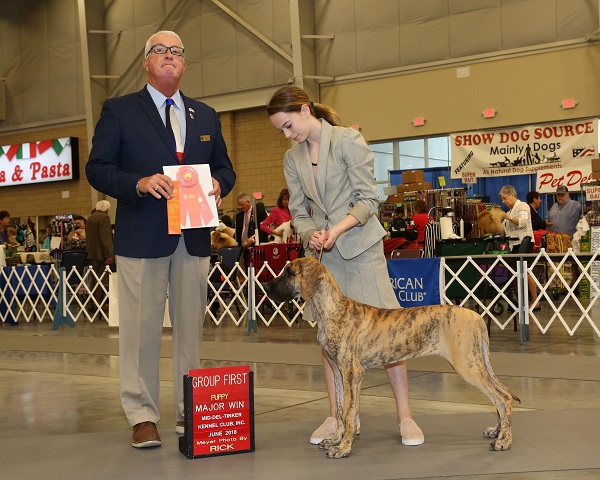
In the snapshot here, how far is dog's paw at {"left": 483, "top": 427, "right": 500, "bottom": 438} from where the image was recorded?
3.47 m

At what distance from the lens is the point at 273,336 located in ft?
27.0

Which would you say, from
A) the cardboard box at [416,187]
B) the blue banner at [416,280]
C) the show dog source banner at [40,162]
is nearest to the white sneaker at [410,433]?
the blue banner at [416,280]

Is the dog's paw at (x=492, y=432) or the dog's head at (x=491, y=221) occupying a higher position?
the dog's head at (x=491, y=221)

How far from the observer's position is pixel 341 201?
3600mm

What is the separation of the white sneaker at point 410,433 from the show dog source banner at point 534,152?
998cm

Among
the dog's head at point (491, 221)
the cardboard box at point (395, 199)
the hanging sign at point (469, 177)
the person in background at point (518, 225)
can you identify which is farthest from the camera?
the hanging sign at point (469, 177)

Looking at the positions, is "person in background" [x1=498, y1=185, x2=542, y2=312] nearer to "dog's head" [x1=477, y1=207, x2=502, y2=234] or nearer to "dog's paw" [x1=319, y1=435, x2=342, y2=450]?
"dog's head" [x1=477, y1=207, x2=502, y2=234]

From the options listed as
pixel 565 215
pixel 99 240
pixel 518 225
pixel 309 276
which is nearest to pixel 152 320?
pixel 309 276

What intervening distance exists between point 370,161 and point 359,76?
38.9 ft

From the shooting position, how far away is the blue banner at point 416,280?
7395 mm

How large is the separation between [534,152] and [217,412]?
35.7 ft

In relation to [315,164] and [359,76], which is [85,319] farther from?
[315,164]

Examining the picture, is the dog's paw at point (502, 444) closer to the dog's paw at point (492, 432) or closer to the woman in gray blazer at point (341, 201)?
the dog's paw at point (492, 432)

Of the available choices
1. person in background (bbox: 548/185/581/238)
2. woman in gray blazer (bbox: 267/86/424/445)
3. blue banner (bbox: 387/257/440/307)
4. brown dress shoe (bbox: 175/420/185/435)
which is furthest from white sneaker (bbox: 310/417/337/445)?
person in background (bbox: 548/185/581/238)
